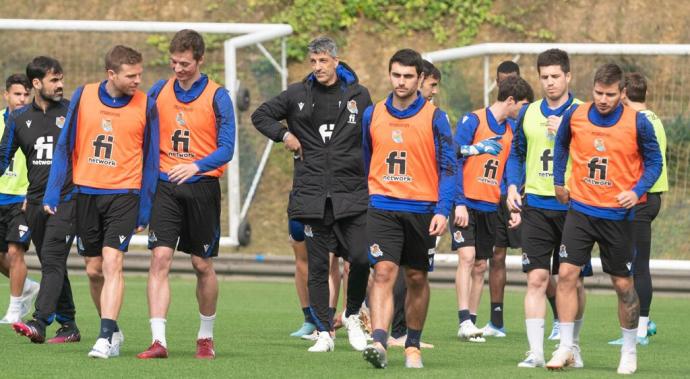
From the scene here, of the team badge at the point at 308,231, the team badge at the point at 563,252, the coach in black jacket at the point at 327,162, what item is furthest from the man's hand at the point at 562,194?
the team badge at the point at 308,231

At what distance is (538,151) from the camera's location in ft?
38.6

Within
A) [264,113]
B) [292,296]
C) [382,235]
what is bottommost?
[292,296]

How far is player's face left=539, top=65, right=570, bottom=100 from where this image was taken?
446 inches

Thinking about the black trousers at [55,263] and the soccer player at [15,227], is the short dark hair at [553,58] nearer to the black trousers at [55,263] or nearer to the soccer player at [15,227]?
the black trousers at [55,263]

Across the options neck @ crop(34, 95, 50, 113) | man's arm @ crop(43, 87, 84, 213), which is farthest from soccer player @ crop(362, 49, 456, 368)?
neck @ crop(34, 95, 50, 113)

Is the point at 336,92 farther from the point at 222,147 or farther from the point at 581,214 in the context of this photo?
the point at 581,214

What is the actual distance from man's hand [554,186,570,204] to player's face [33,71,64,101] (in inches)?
169

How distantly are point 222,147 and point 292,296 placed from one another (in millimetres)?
6994

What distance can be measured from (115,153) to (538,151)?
3228 millimetres

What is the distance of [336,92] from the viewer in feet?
40.0

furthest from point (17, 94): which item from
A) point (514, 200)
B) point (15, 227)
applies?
point (514, 200)

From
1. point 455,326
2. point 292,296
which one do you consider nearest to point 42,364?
point 455,326

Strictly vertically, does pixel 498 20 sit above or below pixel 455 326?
above

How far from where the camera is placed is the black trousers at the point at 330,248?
11.9m
